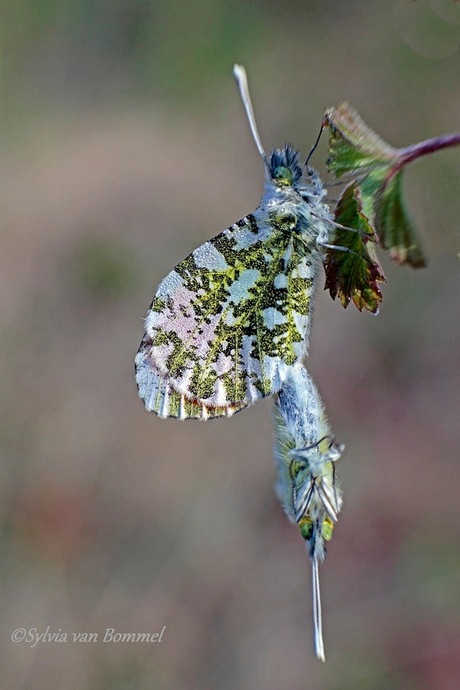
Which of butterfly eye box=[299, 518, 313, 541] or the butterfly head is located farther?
the butterfly head

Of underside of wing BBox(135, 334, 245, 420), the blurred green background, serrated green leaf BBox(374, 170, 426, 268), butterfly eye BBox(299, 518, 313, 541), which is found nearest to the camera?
serrated green leaf BBox(374, 170, 426, 268)

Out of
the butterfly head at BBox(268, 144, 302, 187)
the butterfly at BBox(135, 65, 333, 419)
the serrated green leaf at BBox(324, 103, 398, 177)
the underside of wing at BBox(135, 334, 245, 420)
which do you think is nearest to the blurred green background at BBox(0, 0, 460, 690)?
the butterfly head at BBox(268, 144, 302, 187)

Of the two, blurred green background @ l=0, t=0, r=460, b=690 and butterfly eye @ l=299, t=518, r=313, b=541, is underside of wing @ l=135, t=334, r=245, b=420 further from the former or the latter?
blurred green background @ l=0, t=0, r=460, b=690

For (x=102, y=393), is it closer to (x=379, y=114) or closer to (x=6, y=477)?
(x=6, y=477)

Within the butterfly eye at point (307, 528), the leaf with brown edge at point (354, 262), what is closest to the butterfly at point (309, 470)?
the butterfly eye at point (307, 528)

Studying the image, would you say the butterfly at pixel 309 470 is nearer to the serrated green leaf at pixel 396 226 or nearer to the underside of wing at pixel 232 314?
the underside of wing at pixel 232 314

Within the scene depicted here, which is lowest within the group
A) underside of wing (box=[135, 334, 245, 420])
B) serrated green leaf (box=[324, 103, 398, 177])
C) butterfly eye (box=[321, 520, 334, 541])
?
butterfly eye (box=[321, 520, 334, 541])

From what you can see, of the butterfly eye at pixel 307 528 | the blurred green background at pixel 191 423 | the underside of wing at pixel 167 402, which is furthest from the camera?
the blurred green background at pixel 191 423
